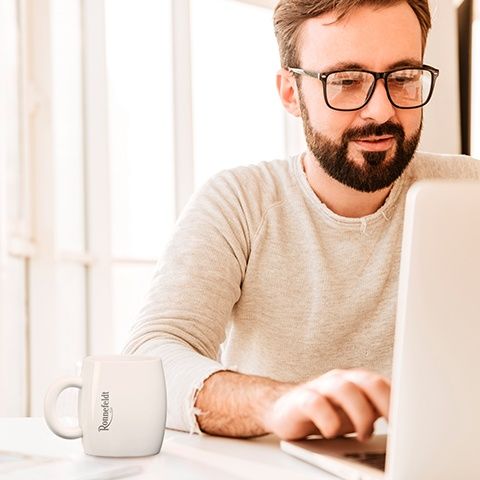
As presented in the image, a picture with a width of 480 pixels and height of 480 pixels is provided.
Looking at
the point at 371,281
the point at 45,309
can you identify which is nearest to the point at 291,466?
the point at 371,281

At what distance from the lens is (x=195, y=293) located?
1.43 meters

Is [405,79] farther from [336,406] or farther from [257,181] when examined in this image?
[336,406]

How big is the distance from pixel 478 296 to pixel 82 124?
9.99ft

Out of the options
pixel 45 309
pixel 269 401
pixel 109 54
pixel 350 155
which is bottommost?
pixel 45 309

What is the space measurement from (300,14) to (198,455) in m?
0.99

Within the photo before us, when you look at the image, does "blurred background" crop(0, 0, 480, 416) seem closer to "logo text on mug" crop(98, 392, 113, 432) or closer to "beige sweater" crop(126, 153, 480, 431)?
"beige sweater" crop(126, 153, 480, 431)

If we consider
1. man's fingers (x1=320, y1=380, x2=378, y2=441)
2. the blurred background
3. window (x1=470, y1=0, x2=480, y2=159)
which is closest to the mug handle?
man's fingers (x1=320, y1=380, x2=378, y2=441)

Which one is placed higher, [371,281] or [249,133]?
[249,133]

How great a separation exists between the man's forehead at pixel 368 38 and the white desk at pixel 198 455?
75 cm

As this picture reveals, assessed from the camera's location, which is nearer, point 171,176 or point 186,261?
point 186,261

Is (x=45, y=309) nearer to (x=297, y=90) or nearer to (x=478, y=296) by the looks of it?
(x=297, y=90)

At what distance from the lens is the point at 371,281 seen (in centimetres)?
164

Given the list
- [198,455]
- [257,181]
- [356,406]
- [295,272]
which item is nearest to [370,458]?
[356,406]

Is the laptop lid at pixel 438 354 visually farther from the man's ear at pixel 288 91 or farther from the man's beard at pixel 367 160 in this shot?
the man's ear at pixel 288 91
